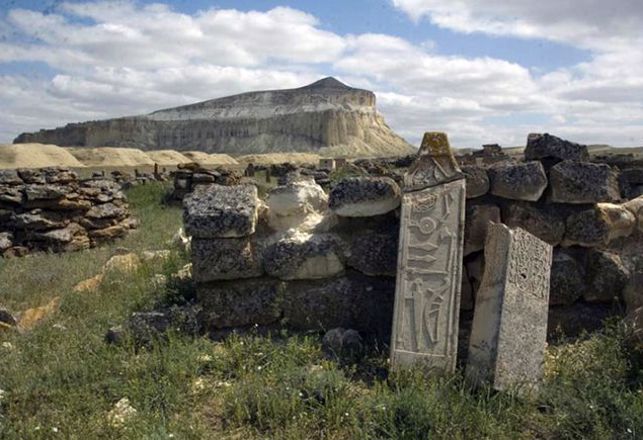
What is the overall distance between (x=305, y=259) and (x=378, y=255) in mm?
538

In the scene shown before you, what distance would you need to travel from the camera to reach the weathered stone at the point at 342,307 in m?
4.27

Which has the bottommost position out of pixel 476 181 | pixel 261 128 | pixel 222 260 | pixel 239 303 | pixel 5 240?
pixel 5 240

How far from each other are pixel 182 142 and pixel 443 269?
340 ft

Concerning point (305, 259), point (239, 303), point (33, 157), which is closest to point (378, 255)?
point (305, 259)

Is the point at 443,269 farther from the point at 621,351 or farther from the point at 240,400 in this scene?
the point at 240,400

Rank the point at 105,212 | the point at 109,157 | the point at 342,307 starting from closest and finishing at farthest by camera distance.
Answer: the point at 342,307
the point at 105,212
the point at 109,157

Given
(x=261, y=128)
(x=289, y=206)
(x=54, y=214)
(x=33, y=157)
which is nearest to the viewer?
(x=289, y=206)

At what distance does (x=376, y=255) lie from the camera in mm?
4293

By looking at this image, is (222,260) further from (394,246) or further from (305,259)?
(394,246)

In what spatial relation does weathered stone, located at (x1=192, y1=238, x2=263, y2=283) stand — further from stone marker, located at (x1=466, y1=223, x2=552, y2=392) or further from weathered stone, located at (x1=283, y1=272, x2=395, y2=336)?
stone marker, located at (x1=466, y1=223, x2=552, y2=392)

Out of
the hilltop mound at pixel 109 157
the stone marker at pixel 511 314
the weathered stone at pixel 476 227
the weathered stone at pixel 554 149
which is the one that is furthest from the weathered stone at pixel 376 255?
the hilltop mound at pixel 109 157

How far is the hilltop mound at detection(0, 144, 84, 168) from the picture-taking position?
29594 millimetres

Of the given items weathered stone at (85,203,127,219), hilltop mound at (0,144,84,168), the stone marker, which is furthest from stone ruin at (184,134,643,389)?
hilltop mound at (0,144,84,168)

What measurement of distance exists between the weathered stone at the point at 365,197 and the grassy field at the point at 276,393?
0.99m
